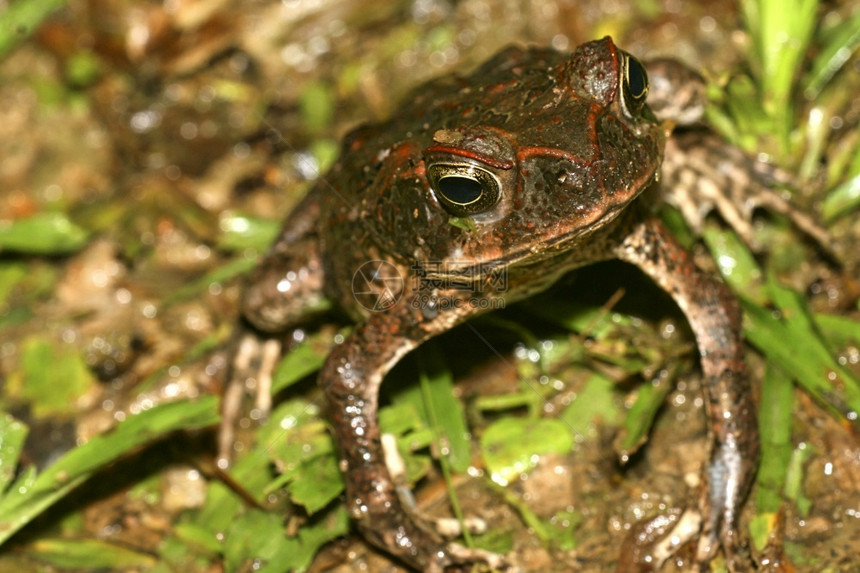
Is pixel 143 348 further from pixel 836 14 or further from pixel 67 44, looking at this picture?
pixel 836 14

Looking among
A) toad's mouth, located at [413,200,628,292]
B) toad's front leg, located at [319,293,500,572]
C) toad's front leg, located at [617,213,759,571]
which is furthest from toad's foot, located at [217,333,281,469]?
toad's front leg, located at [617,213,759,571]

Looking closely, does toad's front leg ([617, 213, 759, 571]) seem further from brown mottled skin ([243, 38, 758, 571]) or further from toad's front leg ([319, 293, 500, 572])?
toad's front leg ([319, 293, 500, 572])

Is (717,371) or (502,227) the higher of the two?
(502,227)

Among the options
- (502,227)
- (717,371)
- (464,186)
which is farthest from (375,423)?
(717,371)

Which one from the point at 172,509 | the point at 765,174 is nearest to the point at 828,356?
the point at 765,174

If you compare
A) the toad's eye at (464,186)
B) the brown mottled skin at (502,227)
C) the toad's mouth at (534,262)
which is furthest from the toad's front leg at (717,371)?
the toad's eye at (464,186)

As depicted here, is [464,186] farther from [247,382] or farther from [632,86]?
[247,382]
